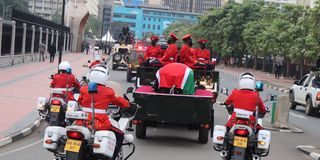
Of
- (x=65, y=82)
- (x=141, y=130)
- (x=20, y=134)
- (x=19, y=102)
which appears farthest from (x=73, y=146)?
(x=19, y=102)

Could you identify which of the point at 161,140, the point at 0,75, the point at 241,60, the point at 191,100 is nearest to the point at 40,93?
the point at 0,75

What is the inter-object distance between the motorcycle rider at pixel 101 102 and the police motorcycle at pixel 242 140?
5.64 feet

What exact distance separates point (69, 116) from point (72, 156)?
54cm

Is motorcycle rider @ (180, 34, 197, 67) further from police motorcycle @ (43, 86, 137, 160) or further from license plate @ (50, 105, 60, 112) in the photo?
police motorcycle @ (43, 86, 137, 160)

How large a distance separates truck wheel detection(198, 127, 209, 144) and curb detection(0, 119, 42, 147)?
3947mm

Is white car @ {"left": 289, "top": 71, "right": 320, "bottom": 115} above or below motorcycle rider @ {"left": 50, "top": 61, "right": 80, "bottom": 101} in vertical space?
below

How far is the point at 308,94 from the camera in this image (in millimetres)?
23766

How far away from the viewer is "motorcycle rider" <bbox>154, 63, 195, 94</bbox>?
40.8ft

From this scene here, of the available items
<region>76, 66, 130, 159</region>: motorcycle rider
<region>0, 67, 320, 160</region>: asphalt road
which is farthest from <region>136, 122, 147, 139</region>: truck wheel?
<region>76, 66, 130, 159</region>: motorcycle rider

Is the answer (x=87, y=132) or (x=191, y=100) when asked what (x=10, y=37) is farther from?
(x=87, y=132)

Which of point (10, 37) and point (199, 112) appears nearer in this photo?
point (199, 112)

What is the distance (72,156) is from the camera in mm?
6629

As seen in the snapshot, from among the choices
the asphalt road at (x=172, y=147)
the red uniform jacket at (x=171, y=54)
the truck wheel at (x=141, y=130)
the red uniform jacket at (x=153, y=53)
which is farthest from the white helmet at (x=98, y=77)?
the red uniform jacket at (x=153, y=53)

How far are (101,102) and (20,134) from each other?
5.70m
